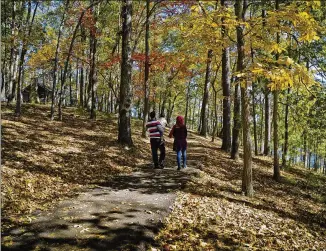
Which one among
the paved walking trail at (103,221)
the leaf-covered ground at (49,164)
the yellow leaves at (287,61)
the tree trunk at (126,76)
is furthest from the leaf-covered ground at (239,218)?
the tree trunk at (126,76)

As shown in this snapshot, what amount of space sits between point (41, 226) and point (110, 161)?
6.08 m

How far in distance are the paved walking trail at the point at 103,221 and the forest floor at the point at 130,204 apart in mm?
18

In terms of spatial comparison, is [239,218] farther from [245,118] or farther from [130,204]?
[245,118]

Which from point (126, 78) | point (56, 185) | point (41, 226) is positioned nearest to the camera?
point (41, 226)

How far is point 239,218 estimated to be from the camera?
309 inches

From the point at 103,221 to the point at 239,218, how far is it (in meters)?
3.55

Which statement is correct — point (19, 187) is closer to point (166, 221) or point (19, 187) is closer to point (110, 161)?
point (166, 221)

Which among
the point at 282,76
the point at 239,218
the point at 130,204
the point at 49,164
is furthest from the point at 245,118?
the point at 49,164

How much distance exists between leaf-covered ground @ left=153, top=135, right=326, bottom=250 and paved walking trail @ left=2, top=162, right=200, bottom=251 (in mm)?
443

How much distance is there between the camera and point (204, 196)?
362 inches

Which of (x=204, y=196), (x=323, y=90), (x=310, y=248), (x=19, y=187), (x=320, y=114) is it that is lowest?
(x=310, y=248)

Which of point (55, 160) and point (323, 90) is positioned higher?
point (323, 90)

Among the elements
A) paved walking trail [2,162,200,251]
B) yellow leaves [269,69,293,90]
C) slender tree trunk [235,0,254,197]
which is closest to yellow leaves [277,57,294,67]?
yellow leaves [269,69,293,90]

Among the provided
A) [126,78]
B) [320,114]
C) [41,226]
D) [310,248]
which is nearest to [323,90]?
[320,114]
